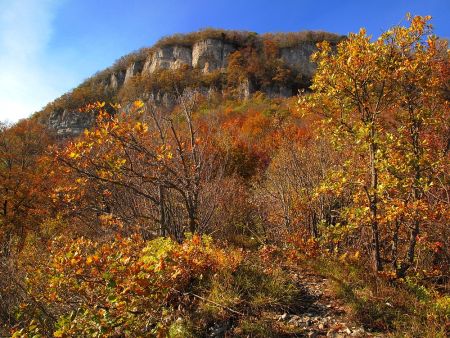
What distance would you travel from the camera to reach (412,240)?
6.25 meters

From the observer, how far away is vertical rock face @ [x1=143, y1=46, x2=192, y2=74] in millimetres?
69938

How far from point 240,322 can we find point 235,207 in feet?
24.0

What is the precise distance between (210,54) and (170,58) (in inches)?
338

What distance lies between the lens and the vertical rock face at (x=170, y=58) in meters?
69.9

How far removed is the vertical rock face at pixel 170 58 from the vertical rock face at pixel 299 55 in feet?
63.8

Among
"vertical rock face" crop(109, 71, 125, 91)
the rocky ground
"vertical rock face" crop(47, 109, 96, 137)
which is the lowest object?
the rocky ground

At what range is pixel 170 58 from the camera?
71125 millimetres

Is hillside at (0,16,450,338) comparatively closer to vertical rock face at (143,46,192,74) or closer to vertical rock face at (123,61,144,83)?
vertical rock face at (143,46,192,74)

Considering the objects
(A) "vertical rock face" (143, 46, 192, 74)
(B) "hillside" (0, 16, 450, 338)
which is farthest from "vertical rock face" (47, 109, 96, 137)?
(B) "hillside" (0, 16, 450, 338)

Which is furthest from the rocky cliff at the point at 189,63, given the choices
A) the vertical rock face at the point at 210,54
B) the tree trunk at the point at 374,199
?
the tree trunk at the point at 374,199

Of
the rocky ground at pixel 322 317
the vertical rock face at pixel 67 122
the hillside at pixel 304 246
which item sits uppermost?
the vertical rock face at pixel 67 122

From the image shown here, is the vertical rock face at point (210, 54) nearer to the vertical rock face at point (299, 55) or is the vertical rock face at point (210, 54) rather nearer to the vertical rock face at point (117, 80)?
the vertical rock face at point (299, 55)

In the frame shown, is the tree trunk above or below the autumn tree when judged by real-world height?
below

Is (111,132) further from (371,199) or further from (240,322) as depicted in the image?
(371,199)
